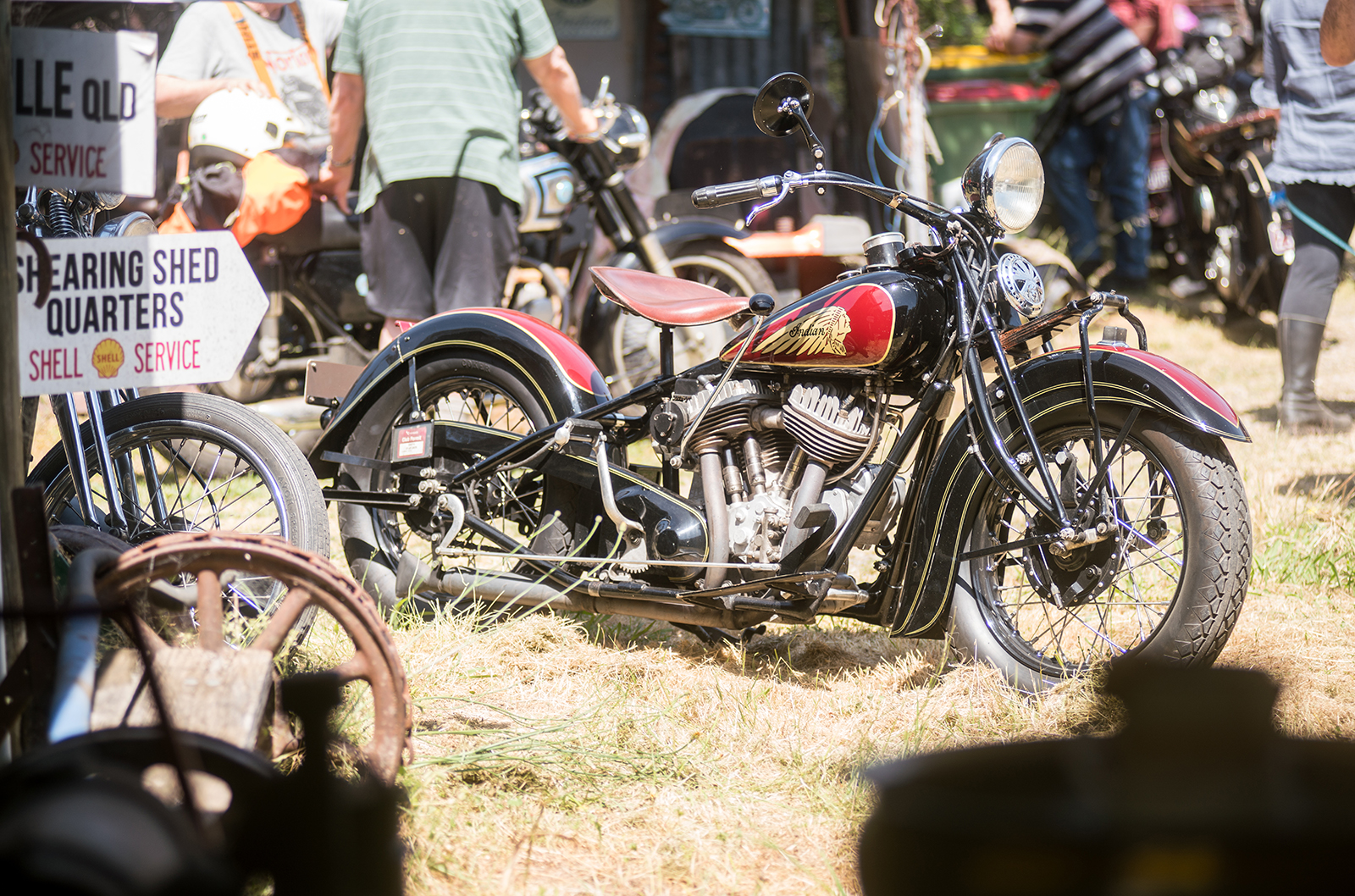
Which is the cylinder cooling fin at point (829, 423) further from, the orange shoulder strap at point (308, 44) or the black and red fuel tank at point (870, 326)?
the orange shoulder strap at point (308, 44)

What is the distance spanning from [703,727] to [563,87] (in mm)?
2669

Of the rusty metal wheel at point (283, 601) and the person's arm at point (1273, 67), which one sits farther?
the person's arm at point (1273, 67)

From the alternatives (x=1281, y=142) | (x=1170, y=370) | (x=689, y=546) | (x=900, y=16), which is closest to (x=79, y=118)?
(x=689, y=546)

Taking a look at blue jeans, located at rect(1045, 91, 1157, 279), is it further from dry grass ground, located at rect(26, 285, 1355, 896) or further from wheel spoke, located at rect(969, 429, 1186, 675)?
wheel spoke, located at rect(969, 429, 1186, 675)

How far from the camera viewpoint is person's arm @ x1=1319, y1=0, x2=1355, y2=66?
13.1 ft

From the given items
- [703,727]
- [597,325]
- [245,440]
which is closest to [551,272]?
[597,325]

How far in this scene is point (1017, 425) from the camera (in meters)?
2.54

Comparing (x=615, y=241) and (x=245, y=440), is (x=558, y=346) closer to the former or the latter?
Result: (x=245, y=440)

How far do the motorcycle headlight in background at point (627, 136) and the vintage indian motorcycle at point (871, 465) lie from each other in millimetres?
2479

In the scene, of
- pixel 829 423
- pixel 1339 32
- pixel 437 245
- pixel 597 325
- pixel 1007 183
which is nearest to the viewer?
pixel 1007 183

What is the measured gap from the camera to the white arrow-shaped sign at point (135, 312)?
203 cm

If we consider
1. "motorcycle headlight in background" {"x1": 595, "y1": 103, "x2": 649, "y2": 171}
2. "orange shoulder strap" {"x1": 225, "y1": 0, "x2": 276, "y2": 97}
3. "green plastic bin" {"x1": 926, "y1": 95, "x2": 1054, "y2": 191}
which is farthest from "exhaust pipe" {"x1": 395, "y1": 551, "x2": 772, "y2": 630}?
"green plastic bin" {"x1": 926, "y1": 95, "x2": 1054, "y2": 191}

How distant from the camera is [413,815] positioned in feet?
6.67

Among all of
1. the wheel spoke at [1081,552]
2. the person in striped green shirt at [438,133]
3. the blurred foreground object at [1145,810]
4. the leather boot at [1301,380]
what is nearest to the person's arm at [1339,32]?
the leather boot at [1301,380]
